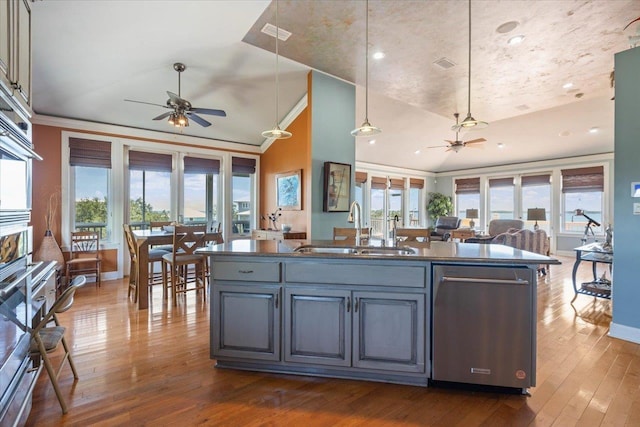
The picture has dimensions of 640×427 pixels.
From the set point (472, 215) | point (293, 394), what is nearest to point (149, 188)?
point (293, 394)

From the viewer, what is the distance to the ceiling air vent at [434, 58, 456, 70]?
4.10 metres

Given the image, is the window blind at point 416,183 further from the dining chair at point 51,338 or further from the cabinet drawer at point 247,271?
the dining chair at point 51,338

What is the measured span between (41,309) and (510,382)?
10.2 ft

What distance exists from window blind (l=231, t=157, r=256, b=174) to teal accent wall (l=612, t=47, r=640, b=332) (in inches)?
217

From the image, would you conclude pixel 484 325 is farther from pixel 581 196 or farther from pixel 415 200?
pixel 415 200

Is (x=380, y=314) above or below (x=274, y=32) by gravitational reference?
below

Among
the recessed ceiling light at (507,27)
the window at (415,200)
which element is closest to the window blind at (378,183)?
the window at (415,200)

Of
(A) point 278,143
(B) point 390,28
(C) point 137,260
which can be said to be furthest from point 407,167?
(C) point 137,260

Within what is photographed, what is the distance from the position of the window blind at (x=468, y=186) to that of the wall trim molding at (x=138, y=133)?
7.16m

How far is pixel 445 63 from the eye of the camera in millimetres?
→ 4184

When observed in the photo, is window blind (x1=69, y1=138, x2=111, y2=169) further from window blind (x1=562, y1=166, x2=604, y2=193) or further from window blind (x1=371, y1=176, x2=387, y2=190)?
window blind (x1=562, y1=166, x2=604, y2=193)

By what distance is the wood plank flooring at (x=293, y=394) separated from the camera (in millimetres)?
1727

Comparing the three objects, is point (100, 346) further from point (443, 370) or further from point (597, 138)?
point (597, 138)

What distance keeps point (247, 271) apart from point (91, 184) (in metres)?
4.31
